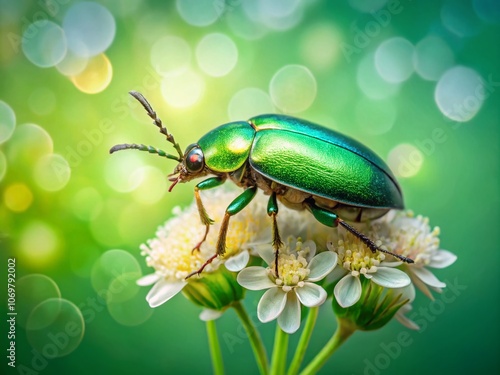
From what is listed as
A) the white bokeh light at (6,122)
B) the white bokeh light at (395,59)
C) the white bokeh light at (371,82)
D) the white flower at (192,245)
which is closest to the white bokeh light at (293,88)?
the white bokeh light at (371,82)

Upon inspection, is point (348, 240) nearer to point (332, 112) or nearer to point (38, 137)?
point (332, 112)

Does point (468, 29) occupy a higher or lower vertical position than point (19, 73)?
higher

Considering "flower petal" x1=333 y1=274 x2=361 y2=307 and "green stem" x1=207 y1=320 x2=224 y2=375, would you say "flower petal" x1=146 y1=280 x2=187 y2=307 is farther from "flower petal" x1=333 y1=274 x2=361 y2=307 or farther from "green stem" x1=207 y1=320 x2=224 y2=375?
"flower petal" x1=333 y1=274 x2=361 y2=307

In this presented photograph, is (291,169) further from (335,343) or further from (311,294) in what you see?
(335,343)

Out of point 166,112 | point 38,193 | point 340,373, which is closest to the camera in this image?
point 340,373

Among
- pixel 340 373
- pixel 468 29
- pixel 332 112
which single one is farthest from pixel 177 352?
pixel 468 29

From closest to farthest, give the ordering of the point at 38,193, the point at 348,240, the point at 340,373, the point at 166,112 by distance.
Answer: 1. the point at 348,240
2. the point at 340,373
3. the point at 38,193
4. the point at 166,112

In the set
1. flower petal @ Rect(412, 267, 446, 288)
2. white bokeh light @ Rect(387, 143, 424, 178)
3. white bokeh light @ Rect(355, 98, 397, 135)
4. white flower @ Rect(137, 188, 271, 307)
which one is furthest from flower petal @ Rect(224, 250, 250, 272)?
white bokeh light @ Rect(355, 98, 397, 135)

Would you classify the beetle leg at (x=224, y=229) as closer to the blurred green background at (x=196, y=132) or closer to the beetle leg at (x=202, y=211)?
the beetle leg at (x=202, y=211)
